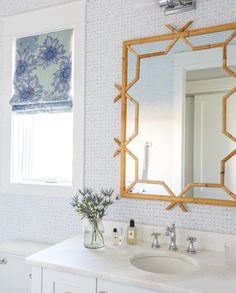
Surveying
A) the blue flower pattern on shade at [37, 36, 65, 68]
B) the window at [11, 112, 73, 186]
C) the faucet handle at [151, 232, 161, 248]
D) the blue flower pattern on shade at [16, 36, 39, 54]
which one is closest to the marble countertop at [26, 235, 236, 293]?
the faucet handle at [151, 232, 161, 248]

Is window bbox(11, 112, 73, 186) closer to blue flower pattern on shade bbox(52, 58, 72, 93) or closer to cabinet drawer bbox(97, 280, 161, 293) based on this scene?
blue flower pattern on shade bbox(52, 58, 72, 93)

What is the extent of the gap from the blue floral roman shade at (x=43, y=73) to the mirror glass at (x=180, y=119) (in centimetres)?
50

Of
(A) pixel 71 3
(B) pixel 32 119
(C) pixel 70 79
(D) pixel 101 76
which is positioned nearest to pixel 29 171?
(B) pixel 32 119

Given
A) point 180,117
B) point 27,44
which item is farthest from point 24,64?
point 180,117

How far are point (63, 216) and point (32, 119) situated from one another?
2.46ft

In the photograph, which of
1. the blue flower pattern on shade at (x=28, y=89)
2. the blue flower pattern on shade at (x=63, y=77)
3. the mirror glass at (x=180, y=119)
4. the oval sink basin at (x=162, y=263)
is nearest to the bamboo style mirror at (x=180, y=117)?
the mirror glass at (x=180, y=119)

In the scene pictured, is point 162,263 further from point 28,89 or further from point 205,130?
point 28,89

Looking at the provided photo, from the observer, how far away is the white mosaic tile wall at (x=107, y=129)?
173 cm

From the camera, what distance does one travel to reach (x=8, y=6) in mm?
2373

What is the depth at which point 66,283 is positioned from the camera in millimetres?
1452

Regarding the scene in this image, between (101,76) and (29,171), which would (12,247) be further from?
(101,76)

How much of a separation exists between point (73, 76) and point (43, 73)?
0.82ft

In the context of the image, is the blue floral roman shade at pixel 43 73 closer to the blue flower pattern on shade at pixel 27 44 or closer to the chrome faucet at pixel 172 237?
the blue flower pattern on shade at pixel 27 44

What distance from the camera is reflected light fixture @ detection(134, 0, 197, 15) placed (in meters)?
1.77
